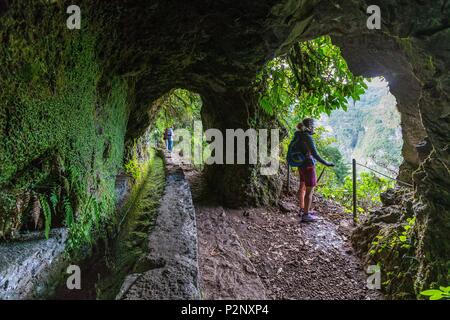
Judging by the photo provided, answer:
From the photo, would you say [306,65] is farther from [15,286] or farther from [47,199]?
[15,286]

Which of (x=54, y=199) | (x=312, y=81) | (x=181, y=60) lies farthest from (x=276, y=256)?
(x=181, y=60)

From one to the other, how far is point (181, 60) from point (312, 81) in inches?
116

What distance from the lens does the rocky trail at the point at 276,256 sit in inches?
134

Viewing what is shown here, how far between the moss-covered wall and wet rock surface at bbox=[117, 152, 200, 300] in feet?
2.78

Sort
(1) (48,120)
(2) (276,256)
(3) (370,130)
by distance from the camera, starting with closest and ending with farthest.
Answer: (1) (48,120)
(2) (276,256)
(3) (370,130)

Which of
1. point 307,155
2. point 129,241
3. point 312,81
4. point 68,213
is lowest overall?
point 129,241

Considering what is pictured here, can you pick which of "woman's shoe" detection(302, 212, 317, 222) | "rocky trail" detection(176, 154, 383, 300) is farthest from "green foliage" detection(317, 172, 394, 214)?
"woman's shoe" detection(302, 212, 317, 222)

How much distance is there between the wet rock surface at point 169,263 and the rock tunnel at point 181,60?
108 centimetres

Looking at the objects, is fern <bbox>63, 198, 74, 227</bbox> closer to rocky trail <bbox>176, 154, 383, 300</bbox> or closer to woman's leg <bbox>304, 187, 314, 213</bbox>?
rocky trail <bbox>176, 154, 383, 300</bbox>

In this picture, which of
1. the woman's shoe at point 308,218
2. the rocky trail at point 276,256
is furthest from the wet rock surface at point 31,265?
the woman's shoe at point 308,218

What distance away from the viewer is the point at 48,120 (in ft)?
7.91

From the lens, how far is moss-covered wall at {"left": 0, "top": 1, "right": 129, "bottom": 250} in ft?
6.39

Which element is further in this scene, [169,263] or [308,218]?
[308,218]

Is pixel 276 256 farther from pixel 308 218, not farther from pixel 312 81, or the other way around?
pixel 312 81
